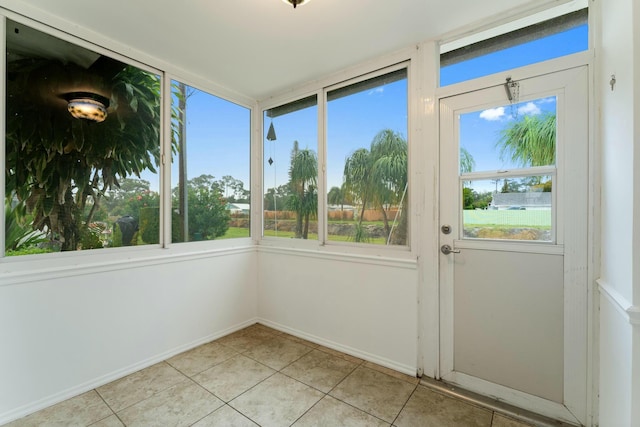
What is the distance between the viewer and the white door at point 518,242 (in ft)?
5.32

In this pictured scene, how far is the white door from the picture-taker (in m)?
1.62

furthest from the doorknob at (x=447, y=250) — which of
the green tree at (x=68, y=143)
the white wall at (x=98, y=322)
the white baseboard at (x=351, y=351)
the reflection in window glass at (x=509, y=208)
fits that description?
the green tree at (x=68, y=143)

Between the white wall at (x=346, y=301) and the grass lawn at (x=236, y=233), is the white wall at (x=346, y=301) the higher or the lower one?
the lower one

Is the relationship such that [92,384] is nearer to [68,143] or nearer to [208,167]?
[68,143]

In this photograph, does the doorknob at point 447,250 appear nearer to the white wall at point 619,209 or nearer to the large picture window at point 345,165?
the large picture window at point 345,165

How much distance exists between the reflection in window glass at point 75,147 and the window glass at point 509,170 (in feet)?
8.57

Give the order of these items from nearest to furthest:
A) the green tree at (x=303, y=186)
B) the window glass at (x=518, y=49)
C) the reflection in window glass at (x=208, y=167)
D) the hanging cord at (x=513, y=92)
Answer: the window glass at (x=518, y=49)
the hanging cord at (x=513, y=92)
the reflection in window glass at (x=208, y=167)
the green tree at (x=303, y=186)

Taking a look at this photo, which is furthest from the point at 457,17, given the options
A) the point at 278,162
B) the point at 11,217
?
the point at 11,217

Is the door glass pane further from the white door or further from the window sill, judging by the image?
the window sill

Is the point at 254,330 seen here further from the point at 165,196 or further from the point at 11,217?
the point at 11,217

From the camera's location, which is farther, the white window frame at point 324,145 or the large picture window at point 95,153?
the white window frame at point 324,145

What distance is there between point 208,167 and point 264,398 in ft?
7.11

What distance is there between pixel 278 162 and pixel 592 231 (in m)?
2.70

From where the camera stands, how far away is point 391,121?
7.66 ft
